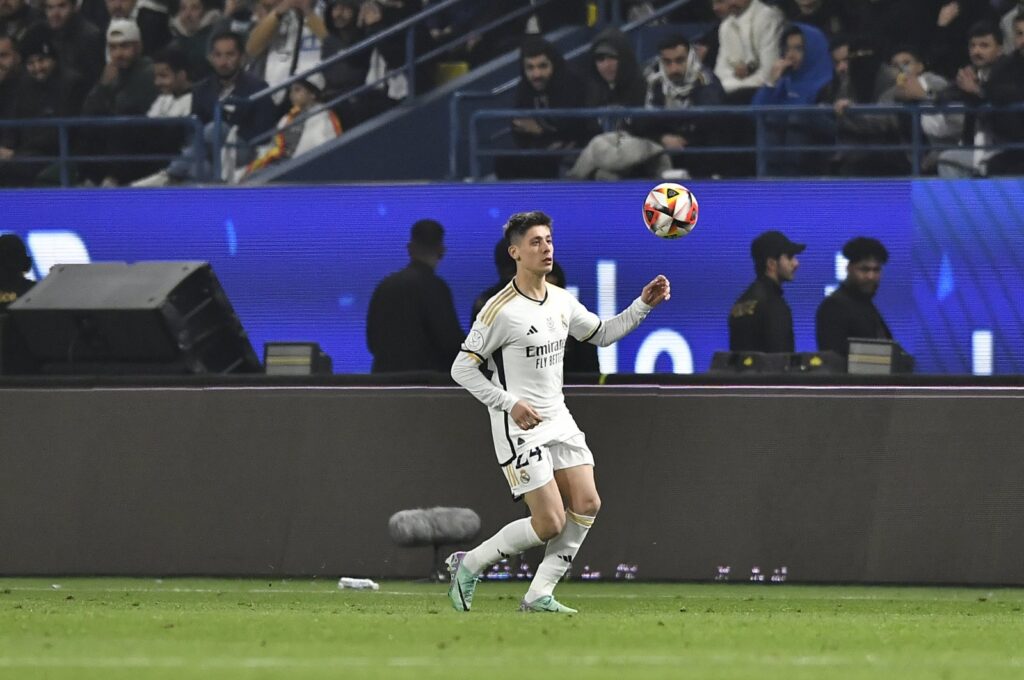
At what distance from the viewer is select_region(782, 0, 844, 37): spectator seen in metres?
16.4

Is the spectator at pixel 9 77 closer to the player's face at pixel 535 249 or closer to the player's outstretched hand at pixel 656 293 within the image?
the player's face at pixel 535 249

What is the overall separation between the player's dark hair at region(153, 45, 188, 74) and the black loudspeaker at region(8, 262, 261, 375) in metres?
4.98

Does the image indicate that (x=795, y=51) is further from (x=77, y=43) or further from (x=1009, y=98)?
(x=77, y=43)

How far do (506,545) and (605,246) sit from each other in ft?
20.4

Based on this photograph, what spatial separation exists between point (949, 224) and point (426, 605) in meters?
6.71

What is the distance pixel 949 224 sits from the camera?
50.0 ft

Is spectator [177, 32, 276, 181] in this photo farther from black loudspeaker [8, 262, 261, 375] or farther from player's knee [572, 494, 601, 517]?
player's knee [572, 494, 601, 517]

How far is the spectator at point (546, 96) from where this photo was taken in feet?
53.4

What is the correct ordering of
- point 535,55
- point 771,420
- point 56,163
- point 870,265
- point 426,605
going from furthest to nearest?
point 56,163 → point 535,55 → point 870,265 → point 771,420 → point 426,605

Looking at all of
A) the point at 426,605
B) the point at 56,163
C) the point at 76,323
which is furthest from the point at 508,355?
the point at 56,163

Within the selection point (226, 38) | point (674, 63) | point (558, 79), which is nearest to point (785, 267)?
point (674, 63)

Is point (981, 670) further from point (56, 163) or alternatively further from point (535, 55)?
point (56, 163)

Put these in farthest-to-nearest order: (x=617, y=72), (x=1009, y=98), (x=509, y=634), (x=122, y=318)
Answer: (x=617, y=72) → (x=1009, y=98) → (x=122, y=318) → (x=509, y=634)

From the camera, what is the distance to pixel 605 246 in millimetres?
15703
